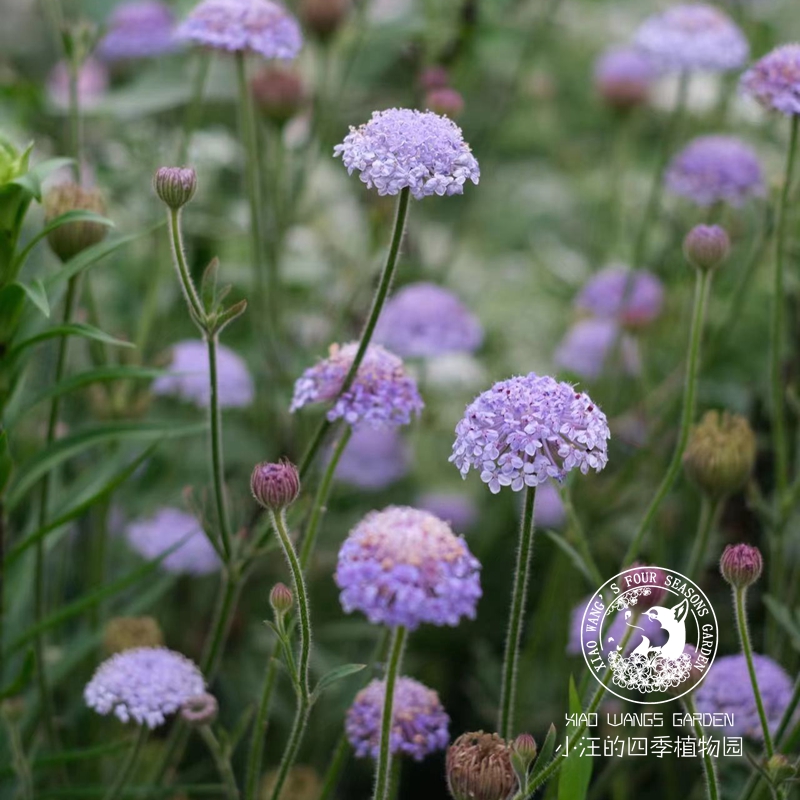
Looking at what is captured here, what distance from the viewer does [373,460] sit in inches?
49.3

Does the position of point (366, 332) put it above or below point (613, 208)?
above

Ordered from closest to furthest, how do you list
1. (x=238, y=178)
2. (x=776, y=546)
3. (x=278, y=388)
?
(x=776, y=546)
(x=278, y=388)
(x=238, y=178)

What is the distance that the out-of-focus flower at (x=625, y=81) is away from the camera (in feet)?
4.71

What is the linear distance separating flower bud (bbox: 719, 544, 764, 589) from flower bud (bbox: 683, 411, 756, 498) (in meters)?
0.17

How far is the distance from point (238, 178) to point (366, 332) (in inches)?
37.9

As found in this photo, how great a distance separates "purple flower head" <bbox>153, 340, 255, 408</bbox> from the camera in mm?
1082

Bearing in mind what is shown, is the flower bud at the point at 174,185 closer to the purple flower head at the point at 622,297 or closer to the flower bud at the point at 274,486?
the flower bud at the point at 274,486

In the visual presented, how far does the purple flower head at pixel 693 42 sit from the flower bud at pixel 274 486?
2.32ft

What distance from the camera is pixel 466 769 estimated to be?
23.0 inches

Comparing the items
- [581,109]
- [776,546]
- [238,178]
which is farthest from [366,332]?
[581,109]

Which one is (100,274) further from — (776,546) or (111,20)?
(776,546)

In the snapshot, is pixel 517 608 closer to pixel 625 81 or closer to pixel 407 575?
pixel 407 575

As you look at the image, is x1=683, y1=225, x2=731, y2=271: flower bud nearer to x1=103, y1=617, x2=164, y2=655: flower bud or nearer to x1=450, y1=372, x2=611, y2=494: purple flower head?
x1=450, y1=372, x2=611, y2=494: purple flower head

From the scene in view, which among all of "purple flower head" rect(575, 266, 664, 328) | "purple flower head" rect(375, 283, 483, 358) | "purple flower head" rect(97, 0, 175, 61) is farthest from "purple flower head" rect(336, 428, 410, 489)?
"purple flower head" rect(97, 0, 175, 61)
